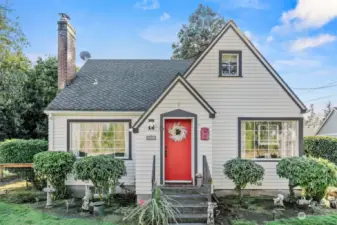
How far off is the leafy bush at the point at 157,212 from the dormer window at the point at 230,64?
5.44 m

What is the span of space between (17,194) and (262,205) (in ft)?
32.1

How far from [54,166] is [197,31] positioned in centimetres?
2193

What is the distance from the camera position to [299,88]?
31.5 m

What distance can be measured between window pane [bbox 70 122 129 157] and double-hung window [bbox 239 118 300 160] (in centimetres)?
498

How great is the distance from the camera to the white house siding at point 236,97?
9.69m

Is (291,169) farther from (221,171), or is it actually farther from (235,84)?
(235,84)

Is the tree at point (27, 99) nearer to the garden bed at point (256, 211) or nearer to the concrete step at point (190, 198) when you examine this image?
the concrete step at point (190, 198)

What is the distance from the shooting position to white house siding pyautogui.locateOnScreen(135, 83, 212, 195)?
28.2ft

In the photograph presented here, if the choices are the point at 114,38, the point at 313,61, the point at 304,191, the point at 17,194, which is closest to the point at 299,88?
the point at 313,61

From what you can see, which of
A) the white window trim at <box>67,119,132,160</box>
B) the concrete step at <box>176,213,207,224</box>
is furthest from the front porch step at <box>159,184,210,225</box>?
the white window trim at <box>67,119,132,160</box>

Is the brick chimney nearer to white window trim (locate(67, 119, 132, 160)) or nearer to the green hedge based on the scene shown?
white window trim (locate(67, 119, 132, 160))

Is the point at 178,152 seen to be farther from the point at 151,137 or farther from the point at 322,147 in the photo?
the point at 322,147

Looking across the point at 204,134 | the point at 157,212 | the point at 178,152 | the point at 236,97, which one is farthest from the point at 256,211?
the point at 236,97

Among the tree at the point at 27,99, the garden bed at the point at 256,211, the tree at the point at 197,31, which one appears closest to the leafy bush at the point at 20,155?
the tree at the point at 27,99
